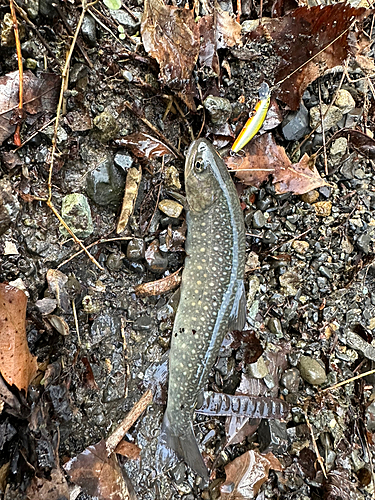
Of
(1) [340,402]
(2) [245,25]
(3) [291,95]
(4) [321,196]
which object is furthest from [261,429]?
(2) [245,25]

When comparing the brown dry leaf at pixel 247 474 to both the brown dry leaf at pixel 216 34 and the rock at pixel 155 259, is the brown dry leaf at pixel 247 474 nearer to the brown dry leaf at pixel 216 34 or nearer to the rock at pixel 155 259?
the rock at pixel 155 259

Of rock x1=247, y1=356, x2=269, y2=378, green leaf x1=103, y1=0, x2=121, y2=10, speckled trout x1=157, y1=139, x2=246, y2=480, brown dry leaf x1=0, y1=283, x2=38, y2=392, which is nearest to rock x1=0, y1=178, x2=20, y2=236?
brown dry leaf x1=0, y1=283, x2=38, y2=392

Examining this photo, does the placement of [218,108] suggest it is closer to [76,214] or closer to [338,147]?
[338,147]

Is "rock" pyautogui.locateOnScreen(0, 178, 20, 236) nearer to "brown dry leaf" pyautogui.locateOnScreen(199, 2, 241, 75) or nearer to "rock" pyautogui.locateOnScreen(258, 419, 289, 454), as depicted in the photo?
"brown dry leaf" pyautogui.locateOnScreen(199, 2, 241, 75)

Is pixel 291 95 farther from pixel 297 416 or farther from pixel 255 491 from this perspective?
pixel 255 491

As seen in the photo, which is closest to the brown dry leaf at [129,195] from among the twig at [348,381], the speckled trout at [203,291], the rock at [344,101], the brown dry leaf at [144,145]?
the brown dry leaf at [144,145]

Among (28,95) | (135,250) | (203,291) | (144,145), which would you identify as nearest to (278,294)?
(203,291)
